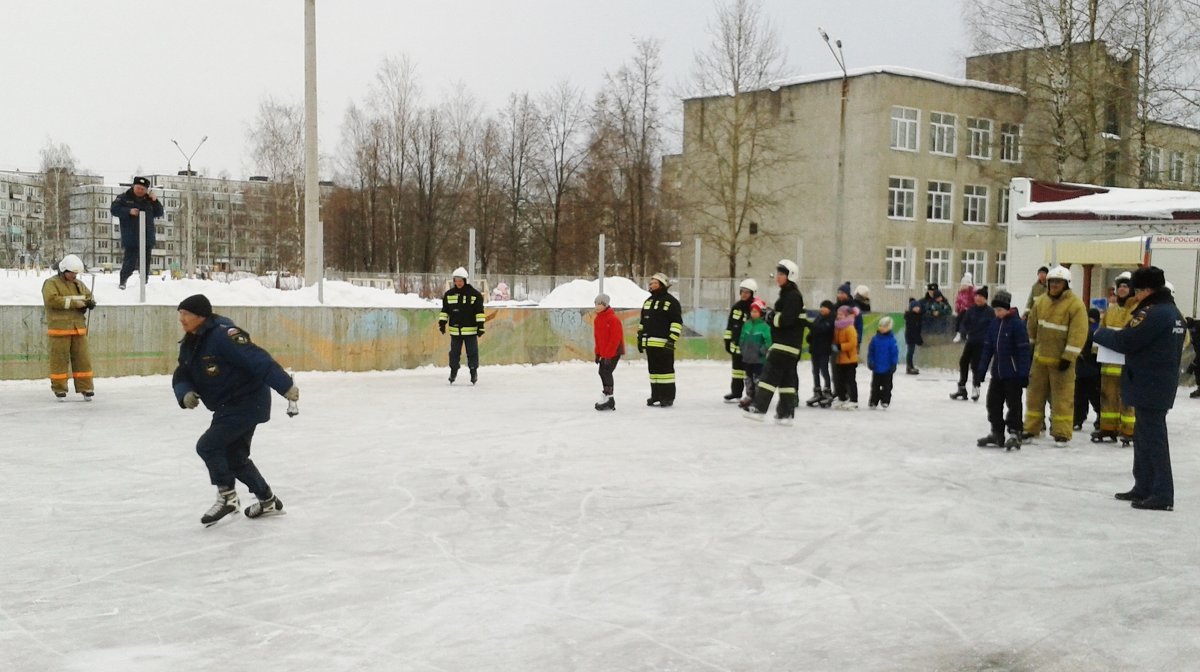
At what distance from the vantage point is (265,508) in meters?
7.24

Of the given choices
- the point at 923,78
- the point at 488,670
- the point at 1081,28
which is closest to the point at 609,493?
the point at 488,670

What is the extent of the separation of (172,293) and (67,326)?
14.2 feet

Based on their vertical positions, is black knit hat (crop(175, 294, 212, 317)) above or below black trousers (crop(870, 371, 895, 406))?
above

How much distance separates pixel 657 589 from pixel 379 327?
44.3 ft

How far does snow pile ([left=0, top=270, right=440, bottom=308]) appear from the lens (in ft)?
53.2

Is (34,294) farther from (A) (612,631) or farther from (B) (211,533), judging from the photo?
(A) (612,631)

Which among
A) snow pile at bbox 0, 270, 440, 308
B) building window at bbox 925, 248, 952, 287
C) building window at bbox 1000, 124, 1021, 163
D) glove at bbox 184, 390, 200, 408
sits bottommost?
glove at bbox 184, 390, 200, 408

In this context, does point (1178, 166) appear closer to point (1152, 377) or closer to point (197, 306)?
point (1152, 377)

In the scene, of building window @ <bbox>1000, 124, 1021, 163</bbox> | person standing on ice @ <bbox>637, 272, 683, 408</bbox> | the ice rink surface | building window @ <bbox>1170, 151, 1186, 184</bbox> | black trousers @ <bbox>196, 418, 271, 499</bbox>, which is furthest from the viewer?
building window @ <bbox>1000, 124, 1021, 163</bbox>

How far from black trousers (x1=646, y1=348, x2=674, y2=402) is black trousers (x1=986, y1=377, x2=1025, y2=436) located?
178 inches

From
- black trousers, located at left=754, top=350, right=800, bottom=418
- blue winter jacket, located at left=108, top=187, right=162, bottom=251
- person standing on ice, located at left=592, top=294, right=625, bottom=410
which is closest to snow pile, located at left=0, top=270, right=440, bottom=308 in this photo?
blue winter jacket, located at left=108, top=187, right=162, bottom=251

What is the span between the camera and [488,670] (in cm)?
442

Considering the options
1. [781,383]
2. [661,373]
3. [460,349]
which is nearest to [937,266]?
[460,349]

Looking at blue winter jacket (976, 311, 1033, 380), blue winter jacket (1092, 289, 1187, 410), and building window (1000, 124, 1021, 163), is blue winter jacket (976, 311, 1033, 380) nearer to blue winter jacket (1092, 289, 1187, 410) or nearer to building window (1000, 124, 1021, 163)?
blue winter jacket (1092, 289, 1187, 410)
